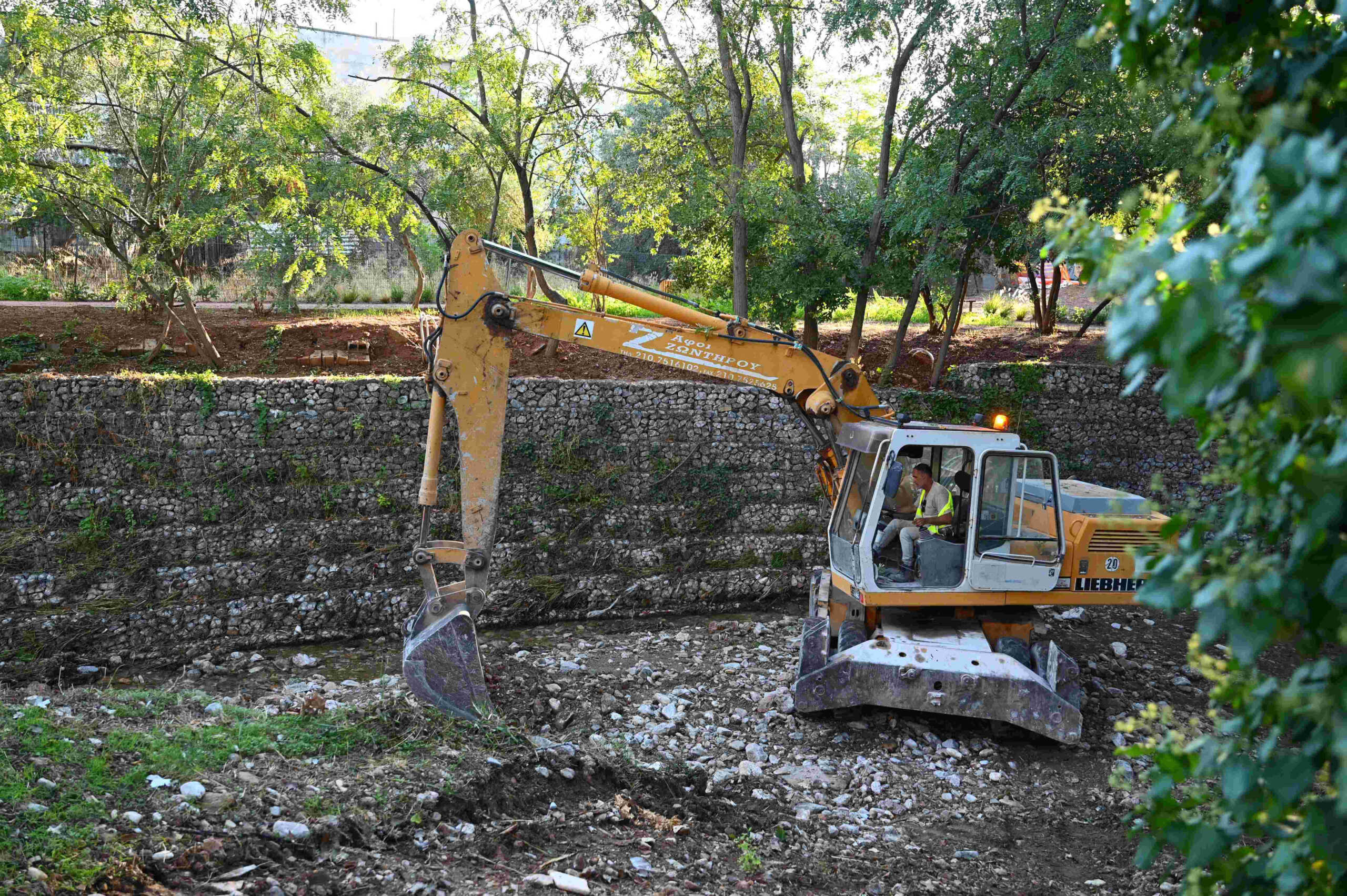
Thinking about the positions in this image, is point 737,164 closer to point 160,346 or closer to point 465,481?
point 465,481

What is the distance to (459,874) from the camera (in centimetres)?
492

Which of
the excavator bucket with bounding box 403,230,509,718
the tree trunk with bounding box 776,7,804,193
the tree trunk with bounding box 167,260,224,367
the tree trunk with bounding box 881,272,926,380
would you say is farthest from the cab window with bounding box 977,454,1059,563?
the tree trunk with bounding box 167,260,224,367

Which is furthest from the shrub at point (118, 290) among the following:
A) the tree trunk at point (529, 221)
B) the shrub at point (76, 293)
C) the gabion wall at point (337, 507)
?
the tree trunk at point (529, 221)

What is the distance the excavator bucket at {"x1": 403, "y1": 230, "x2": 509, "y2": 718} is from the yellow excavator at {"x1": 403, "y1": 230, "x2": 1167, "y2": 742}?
0.04ft

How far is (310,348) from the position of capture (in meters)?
13.5

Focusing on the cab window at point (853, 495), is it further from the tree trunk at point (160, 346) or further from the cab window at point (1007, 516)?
the tree trunk at point (160, 346)

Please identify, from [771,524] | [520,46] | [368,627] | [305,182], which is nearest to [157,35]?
[305,182]

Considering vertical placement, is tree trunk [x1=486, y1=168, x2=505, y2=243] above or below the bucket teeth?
above

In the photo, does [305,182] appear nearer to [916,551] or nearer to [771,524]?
[771,524]

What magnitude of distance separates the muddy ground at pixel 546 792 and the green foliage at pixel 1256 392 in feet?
6.48

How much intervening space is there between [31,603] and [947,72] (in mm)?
11370

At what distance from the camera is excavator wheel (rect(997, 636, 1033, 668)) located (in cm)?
748

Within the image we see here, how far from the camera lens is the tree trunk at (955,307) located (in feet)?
40.0

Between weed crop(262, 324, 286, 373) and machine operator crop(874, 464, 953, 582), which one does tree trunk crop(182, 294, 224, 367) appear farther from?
machine operator crop(874, 464, 953, 582)
